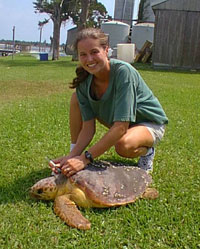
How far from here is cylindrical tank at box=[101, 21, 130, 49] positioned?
26.8 meters

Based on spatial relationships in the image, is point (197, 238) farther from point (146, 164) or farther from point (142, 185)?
point (146, 164)

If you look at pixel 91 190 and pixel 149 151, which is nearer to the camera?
pixel 91 190

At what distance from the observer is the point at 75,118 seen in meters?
3.24

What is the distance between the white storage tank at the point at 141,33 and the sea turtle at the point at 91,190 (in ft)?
82.1

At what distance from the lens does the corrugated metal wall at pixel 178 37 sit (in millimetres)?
15977

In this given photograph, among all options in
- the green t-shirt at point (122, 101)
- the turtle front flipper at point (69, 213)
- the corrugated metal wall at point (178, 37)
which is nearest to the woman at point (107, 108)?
the green t-shirt at point (122, 101)

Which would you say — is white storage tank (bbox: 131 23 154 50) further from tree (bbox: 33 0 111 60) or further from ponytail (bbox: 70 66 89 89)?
ponytail (bbox: 70 66 89 89)

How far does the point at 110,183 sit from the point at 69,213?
0.41 m

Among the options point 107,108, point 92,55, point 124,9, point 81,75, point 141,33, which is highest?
point 124,9

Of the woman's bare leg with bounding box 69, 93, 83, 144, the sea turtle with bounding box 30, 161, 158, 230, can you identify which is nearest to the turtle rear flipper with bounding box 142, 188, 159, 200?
the sea turtle with bounding box 30, 161, 158, 230

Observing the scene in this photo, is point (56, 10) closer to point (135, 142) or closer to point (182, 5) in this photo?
point (182, 5)

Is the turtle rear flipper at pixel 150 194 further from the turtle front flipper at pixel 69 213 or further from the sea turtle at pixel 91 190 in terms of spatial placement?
the turtle front flipper at pixel 69 213

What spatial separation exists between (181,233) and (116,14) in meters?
36.1

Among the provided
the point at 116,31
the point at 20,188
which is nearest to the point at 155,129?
the point at 20,188
